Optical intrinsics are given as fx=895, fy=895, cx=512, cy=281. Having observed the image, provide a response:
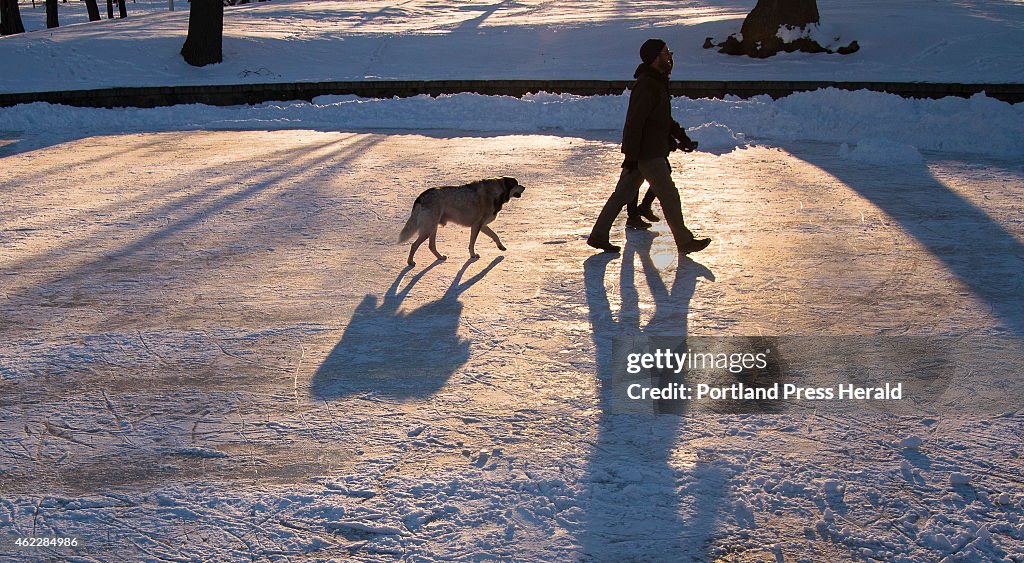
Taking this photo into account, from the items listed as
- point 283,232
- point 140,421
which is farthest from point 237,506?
point 283,232

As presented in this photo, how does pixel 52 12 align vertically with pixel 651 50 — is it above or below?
above

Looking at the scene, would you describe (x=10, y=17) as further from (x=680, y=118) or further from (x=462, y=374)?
(x=462, y=374)

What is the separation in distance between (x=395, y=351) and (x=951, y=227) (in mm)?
5831

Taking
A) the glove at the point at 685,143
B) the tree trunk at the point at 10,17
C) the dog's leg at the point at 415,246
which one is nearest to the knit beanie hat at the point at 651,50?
the glove at the point at 685,143

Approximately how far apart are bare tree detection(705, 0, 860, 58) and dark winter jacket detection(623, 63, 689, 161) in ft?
46.4

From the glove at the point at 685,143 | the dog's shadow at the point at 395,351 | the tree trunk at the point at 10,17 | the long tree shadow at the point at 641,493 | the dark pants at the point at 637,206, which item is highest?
the tree trunk at the point at 10,17

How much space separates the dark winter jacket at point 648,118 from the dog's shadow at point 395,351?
6.60 ft

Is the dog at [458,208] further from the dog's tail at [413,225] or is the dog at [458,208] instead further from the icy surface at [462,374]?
the icy surface at [462,374]

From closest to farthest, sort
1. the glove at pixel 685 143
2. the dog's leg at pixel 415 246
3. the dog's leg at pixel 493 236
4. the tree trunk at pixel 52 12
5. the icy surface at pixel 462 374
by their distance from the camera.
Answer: the icy surface at pixel 462 374 < the dog's leg at pixel 415 246 < the dog's leg at pixel 493 236 < the glove at pixel 685 143 < the tree trunk at pixel 52 12

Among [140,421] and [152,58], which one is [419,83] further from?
[140,421]

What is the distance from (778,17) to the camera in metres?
20.8

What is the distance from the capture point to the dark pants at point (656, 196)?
25.5 feet

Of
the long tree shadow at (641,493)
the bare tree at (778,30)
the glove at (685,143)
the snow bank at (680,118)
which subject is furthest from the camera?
the bare tree at (778,30)

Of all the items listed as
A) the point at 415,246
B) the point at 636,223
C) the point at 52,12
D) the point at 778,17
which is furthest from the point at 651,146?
the point at 52,12
